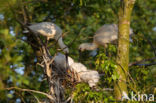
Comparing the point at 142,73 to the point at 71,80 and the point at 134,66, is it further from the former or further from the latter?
the point at 71,80

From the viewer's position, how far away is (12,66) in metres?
2.36

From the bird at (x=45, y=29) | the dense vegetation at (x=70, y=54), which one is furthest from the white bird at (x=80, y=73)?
the bird at (x=45, y=29)

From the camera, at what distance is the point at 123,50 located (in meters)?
4.35

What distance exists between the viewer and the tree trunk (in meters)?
4.21

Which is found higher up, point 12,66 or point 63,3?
point 63,3

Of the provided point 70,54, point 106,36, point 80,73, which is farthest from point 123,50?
point 106,36

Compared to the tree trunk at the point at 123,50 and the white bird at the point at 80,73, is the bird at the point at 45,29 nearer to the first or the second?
the white bird at the point at 80,73

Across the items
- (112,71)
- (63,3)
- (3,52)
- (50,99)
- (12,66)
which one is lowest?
(50,99)

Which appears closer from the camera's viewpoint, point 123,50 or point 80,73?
point 123,50

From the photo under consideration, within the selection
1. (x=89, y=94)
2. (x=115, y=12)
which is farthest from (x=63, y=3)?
(x=89, y=94)

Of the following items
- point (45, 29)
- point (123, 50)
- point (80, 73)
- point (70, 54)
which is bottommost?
point (80, 73)

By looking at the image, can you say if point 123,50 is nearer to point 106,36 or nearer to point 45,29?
point 45,29

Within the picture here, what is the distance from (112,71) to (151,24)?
667 cm

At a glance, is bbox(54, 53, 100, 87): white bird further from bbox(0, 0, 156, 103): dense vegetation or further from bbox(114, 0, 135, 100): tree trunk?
bbox(114, 0, 135, 100): tree trunk
